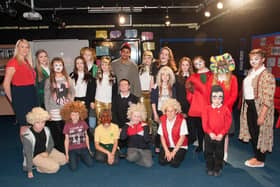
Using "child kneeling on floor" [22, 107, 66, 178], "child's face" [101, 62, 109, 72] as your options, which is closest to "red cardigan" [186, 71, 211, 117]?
"child's face" [101, 62, 109, 72]

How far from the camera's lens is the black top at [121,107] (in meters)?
3.57

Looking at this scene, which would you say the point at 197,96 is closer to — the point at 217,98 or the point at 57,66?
the point at 217,98

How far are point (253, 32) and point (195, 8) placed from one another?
1.79m

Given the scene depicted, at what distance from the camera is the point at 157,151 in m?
3.68

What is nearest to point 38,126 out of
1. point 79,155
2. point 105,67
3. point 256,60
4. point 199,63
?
point 79,155

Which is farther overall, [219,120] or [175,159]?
[175,159]

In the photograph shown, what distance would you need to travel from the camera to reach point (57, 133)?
3.35 meters

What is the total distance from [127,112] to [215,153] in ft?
4.41

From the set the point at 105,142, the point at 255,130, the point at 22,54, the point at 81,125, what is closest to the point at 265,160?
the point at 255,130

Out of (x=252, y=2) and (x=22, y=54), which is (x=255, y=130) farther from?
(x=252, y=2)

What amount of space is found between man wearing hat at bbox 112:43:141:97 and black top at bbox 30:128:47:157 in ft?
4.89

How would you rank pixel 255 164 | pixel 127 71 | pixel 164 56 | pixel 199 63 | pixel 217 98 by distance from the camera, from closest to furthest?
pixel 217 98, pixel 255 164, pixel 199 63, pixel 164 56, pixel 127 71

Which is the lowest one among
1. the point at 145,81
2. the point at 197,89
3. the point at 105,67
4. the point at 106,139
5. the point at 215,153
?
the point at 215,153

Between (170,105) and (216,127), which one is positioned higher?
(170,105)
